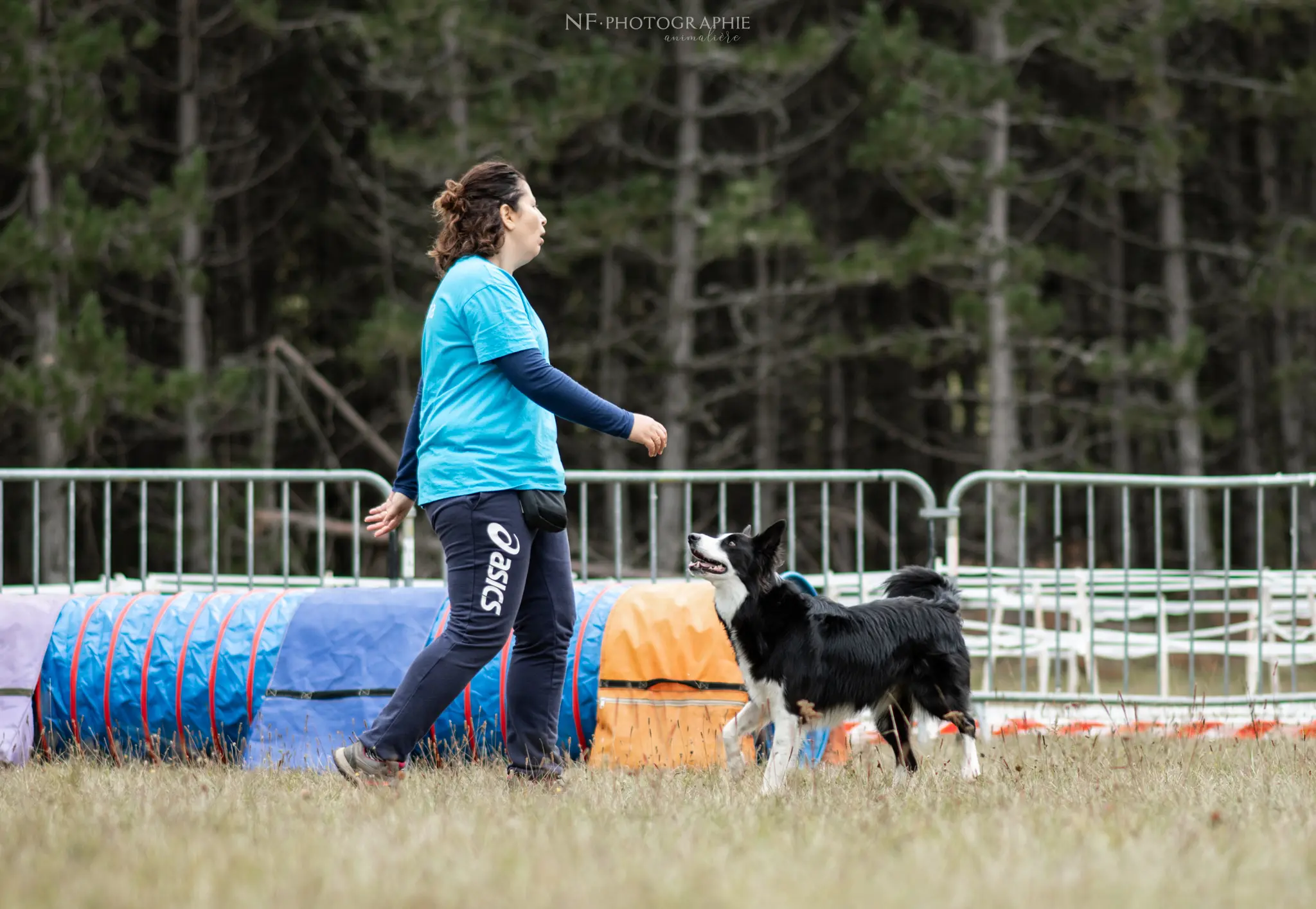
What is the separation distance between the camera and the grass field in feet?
8.80

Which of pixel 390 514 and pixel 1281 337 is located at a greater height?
pixel 1281 337

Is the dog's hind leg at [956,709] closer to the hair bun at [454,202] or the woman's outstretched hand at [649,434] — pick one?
the woman's outstretched hand at [649,434]

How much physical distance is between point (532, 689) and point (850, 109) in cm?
1542

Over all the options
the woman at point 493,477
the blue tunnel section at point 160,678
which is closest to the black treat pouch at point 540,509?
the woman at point 493,477

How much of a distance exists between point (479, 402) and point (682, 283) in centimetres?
1214

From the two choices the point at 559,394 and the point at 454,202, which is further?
the point at 454,202

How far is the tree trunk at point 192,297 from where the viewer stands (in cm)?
1572

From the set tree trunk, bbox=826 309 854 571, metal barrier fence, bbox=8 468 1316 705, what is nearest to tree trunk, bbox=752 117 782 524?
metal barrier fence, bbox=8 468 1316 705

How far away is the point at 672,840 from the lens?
10.7 ft

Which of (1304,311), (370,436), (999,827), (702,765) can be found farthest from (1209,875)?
(1304,311)

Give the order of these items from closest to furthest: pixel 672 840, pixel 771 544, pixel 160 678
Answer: pixel 672 840 → pixel 771 544 → pixel 160 678

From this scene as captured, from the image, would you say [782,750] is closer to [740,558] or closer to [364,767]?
[740,558]

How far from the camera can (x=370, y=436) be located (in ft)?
49.6

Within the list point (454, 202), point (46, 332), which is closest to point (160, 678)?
point (454, 202)
